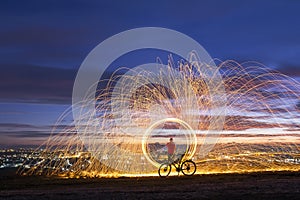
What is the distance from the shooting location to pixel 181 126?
2669cm

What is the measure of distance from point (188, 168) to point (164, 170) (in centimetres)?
116

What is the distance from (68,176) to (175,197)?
1237cm

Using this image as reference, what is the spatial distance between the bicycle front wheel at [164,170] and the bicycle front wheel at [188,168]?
2.23 ft

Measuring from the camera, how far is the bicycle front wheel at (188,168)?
24969 millimetres

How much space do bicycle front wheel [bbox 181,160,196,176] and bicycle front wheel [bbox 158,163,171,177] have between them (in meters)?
0.68

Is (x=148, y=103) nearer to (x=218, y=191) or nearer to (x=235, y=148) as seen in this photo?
(x=235, y=148)

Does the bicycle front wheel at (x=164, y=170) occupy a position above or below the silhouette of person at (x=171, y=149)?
below

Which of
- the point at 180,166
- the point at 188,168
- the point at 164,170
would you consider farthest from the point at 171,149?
the point at 188,168

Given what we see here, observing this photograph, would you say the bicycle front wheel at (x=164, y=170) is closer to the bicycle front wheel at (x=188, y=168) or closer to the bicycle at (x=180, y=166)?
the bicycle at (x=180, y=166)

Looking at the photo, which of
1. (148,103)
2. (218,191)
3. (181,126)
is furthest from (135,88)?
(218,191)

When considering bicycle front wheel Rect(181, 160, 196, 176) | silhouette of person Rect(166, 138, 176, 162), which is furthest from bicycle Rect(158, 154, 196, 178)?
silhouette of person Rect(166, 138, 176, 162)

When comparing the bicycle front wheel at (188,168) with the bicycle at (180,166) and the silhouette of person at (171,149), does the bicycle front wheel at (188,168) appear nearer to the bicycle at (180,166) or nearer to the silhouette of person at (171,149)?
the bicycle at (180,166)

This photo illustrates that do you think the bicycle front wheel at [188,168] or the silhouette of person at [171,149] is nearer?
the silhouette of person at [171,149]

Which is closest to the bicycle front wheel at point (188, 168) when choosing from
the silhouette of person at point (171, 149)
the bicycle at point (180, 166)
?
the bicycle at point (180, 166)
